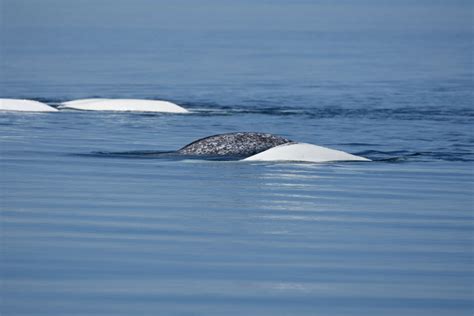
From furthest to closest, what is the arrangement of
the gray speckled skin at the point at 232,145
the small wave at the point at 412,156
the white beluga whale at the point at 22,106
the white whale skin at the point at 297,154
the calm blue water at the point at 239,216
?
1. the white beluga whale at the point at 22,106
2. the small wave at the point at 412,156
3. the gray speckled skin at the point at 232,145
4. the white whale skin at the point at 297,154
5. the calm blue water at the point at 239,216

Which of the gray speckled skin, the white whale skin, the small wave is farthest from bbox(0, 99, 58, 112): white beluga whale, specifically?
the white whale skin

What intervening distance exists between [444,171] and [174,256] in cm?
1061

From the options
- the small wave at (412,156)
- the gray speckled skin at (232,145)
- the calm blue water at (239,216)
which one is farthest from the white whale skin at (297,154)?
the small wave at (412,156)

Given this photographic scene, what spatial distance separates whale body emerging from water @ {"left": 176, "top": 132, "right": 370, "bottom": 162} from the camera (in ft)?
89.8

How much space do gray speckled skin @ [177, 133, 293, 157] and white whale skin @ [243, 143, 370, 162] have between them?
3.26 feet

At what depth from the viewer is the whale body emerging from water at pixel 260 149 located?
2738 cm

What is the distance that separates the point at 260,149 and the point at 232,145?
0.49m

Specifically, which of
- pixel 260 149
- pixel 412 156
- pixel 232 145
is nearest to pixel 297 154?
pixel 260 149

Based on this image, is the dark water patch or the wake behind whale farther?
the dark water patch

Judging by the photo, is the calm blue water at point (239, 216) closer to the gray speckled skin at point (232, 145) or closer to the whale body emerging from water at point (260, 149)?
the whale body emerging from water at point (260, 149)

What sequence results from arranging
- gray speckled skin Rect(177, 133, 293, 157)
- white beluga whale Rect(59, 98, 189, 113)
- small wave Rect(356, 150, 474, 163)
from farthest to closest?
white beluga whale Rect(59, 98, 189, 113) → small wave Rect(356, 150, 474, 163) → gray speckled skin Rect(177, 133, 293, 157)

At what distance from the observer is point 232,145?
28734 mm

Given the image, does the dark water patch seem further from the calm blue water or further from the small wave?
the small wave

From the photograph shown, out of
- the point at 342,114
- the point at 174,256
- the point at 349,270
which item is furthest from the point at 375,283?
the point at 342,114
